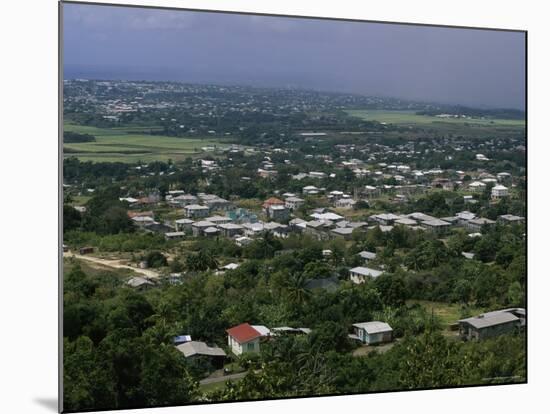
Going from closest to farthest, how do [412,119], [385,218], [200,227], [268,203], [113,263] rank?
[113,263]
[200,227]
[268,203]
[385,218]
[412,119]

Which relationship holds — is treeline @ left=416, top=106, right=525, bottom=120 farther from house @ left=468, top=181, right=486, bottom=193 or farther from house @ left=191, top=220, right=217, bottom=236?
house @ left=191, top=220, right=217, bottom=236

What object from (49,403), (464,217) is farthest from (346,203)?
(49,403)

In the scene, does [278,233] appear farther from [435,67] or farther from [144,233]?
[435,67]

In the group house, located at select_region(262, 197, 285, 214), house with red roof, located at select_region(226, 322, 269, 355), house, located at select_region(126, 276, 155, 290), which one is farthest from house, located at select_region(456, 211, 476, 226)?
house, located at select_region(126, 276, 155, 290)

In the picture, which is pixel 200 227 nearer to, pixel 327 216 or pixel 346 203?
pixel 327 216

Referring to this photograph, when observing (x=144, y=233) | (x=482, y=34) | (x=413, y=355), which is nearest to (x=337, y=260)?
(x=413, y=355)

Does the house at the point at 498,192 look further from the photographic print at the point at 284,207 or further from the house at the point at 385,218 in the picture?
the house at the point at 385,218

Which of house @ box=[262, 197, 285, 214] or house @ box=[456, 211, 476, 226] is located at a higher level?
house @ box=[262, 197, 285, 214]
